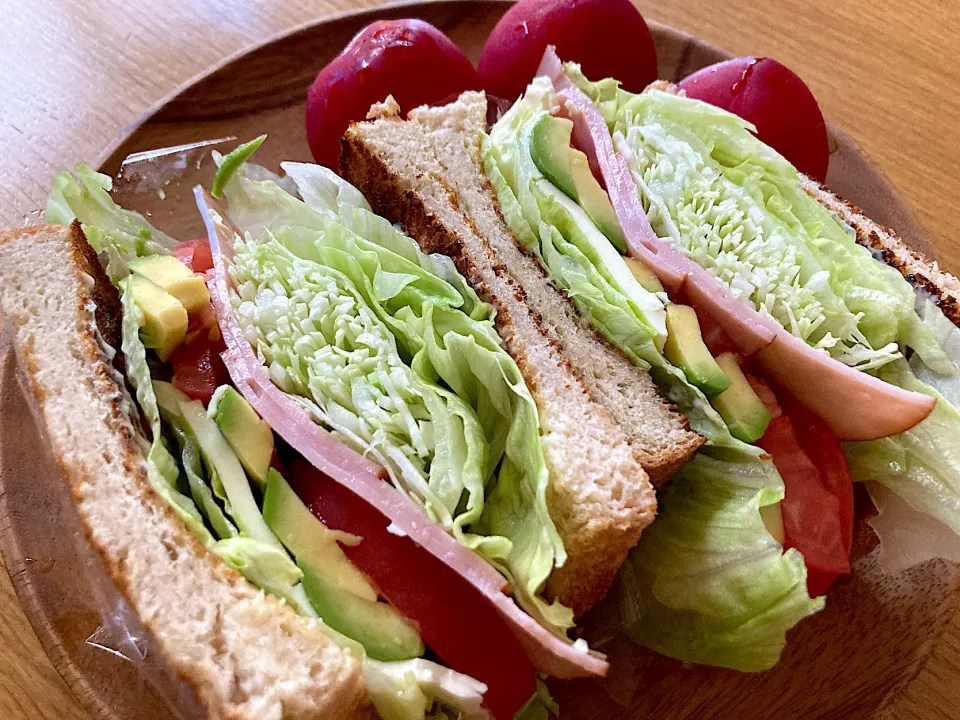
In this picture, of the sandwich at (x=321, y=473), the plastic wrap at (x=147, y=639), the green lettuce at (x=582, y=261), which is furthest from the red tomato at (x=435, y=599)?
the green lettuce at (x=582, y=261)

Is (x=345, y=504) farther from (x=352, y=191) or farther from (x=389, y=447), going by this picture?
(x=352, y=191)

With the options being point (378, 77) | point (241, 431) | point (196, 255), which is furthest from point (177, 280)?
point (378, 77)

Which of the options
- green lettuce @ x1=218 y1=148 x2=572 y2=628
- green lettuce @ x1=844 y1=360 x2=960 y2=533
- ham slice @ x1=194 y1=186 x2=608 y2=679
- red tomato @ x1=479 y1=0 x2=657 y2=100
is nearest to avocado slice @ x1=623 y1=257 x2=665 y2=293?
green lettuce @ x1=218 y1=148 x2=572 y2=628

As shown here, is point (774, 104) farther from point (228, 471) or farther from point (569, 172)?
point (228, 471)

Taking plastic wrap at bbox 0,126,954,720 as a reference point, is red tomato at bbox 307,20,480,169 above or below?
above

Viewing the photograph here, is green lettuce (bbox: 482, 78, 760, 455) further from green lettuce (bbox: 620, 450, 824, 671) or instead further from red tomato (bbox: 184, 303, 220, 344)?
red tomato (bbox: 184, 303, 220, 344)

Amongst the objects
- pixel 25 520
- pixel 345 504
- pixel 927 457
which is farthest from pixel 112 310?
pixel 927 457

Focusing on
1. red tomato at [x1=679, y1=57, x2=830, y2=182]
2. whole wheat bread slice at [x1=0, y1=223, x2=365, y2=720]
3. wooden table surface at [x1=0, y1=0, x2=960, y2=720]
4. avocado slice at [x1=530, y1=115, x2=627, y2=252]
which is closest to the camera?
whole wheat bread slice at [x1=0, y1=223, x2=365, y2=720]
